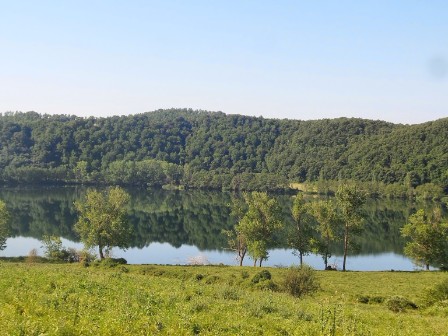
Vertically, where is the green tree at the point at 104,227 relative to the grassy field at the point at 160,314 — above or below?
below

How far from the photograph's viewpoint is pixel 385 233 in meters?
123

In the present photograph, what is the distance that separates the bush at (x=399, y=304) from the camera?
109 feet

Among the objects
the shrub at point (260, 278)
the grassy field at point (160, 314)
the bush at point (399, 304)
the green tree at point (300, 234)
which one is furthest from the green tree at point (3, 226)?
the bush at point (399, 304)

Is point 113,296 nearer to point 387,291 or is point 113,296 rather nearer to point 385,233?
point 387,291

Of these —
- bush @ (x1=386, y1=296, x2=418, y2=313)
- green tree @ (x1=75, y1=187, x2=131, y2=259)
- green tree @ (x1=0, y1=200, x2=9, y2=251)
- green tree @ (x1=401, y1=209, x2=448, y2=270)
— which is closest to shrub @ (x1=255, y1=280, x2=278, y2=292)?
bush @ (x1=386, y1=296, x2=418, y2=313)

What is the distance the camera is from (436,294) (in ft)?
116

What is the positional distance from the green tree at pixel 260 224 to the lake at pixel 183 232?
382 cm

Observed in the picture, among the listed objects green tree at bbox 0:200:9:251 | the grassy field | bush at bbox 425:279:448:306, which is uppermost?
the grassy field

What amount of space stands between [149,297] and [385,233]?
114 meters

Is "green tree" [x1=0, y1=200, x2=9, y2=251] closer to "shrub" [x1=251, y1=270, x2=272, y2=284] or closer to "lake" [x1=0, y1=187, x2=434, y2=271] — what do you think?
"lake" [x1=0, y1=187, x2=434, y2=271]

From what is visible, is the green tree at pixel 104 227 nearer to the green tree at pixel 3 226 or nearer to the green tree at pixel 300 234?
the green tree at pixel 3 226

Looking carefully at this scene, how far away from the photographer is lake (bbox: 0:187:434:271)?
90.8 m

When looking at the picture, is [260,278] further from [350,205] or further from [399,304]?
[350,205]

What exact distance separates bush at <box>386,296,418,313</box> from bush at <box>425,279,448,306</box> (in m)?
1.39
